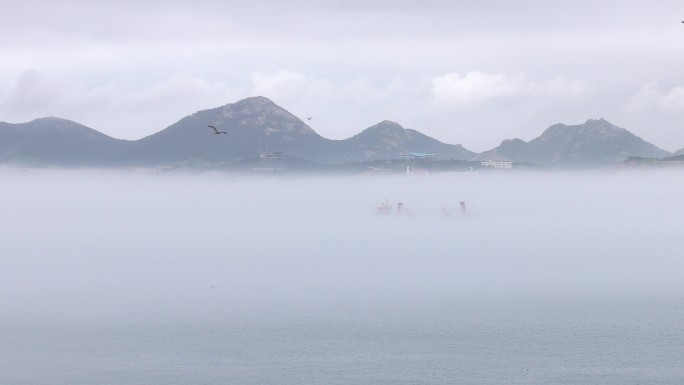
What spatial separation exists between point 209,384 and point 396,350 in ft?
52.6

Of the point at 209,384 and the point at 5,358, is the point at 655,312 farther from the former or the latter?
the point at 5,358

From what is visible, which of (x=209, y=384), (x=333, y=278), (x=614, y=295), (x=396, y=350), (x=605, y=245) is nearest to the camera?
(x=209, y=384)

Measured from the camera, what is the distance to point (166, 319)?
83438 mm

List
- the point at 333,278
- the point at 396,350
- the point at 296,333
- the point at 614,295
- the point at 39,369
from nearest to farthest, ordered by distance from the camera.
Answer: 1. the point at 39,369
2. the point at 396,350
3. the point at 296,333
4. the point at 614,295
5. the point at 333,278

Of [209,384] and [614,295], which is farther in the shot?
[614,295]

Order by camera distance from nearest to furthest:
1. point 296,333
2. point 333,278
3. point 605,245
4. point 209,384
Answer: point 209,384 → point 296,333 → point 333,278 → point 605,245

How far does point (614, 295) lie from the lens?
3868 inches

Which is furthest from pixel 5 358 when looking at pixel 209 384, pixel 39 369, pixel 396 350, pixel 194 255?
pixel 194 255

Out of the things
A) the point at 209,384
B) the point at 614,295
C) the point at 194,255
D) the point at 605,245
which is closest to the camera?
the point at 209,384

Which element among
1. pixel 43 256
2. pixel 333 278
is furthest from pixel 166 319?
pixel 43 256

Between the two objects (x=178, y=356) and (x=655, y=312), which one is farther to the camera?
(x=655, y=312)

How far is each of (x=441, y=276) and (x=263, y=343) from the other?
53204mm

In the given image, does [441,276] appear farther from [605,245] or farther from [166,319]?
[605,245]

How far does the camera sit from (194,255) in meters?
158
